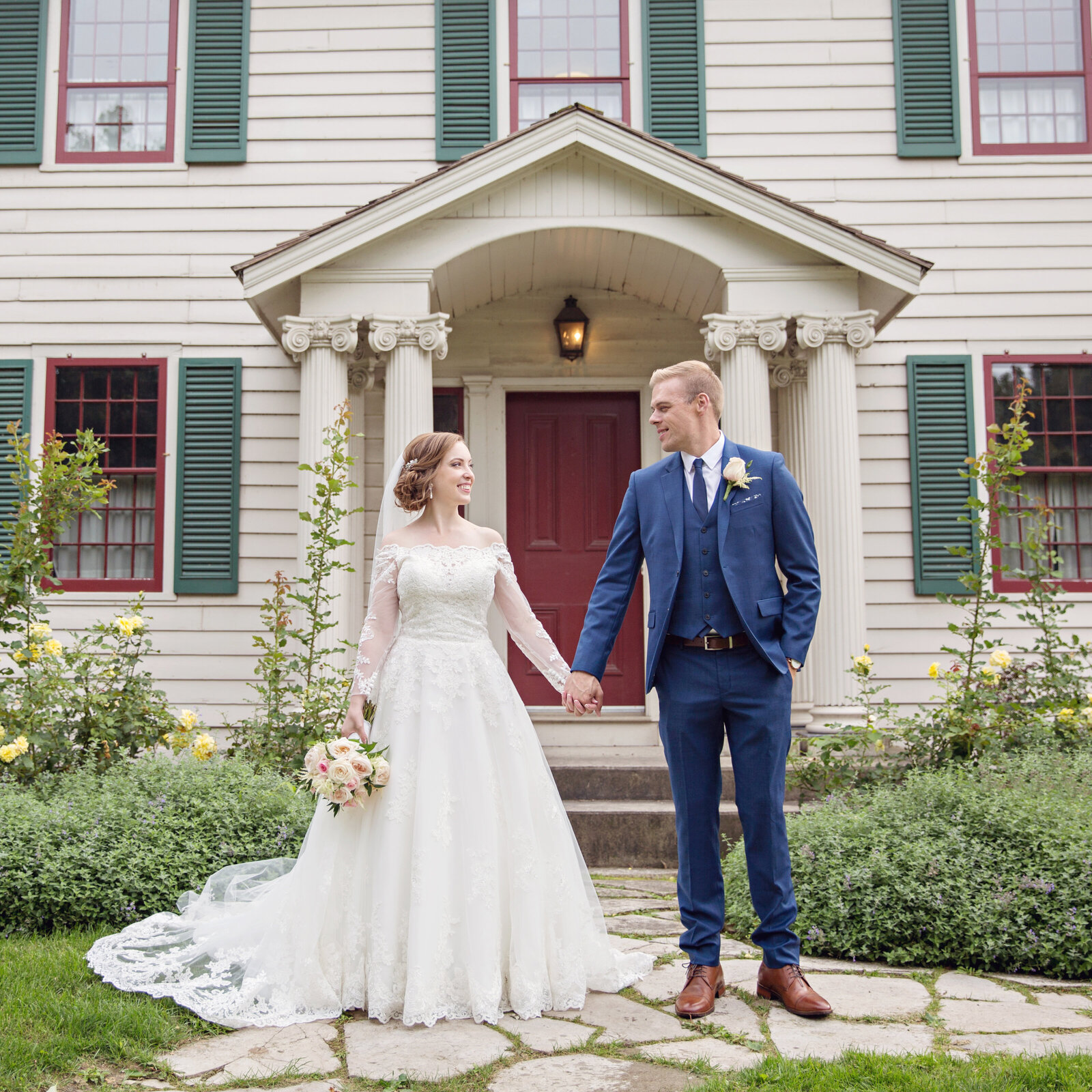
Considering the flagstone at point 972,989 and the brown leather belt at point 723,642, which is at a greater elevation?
the brown leather belt at point 723,642

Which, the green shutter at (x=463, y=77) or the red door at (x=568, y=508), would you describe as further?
the green shutter at (x=463, y=77)

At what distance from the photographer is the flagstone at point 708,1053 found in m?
2.91

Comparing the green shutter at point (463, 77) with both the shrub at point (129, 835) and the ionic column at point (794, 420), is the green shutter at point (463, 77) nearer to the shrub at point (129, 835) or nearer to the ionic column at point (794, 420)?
the ionic column at point (794, 420)

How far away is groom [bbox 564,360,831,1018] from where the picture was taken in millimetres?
3350

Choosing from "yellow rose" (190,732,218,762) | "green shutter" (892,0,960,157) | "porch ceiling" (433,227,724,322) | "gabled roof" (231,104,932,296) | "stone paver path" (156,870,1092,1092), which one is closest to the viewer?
"stone paver path" (156,870,1092,1092)

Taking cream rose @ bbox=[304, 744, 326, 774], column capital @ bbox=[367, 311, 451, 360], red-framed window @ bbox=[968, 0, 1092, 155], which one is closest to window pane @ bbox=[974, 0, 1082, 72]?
red-framed window @ bbox=[968, 0, 1092, 155]

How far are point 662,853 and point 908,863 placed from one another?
1.84m

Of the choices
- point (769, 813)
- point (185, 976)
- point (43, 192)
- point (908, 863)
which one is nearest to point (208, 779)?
point (185, 976)

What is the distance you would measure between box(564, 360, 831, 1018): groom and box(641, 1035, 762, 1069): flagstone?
22 cm

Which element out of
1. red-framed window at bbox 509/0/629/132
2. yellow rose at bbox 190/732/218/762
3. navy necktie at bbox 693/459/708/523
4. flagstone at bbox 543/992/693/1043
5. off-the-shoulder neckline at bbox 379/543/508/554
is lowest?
flagstone at bbox 543/992/693/1043

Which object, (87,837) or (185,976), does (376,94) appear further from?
(185,976)

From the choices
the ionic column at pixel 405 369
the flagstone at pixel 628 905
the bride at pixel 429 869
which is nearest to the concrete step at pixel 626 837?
the flagstone at pixel 628 905

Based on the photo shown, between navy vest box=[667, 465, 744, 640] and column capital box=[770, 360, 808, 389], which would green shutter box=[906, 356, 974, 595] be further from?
navy vest box=[667, 465, 744, 640]

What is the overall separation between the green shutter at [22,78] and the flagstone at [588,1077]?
784cm
